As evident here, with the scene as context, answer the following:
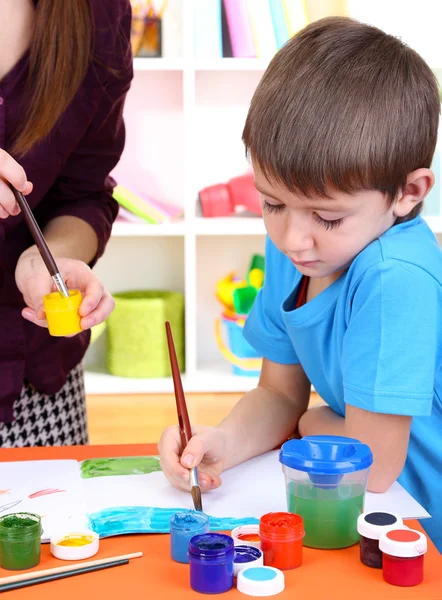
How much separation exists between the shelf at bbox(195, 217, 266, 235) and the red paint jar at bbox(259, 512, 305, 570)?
203 centimetres

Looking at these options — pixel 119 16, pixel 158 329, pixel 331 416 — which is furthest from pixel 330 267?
pixel 158 329

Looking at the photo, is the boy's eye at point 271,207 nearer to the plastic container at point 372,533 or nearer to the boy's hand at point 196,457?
the boy's hand at point 196,457

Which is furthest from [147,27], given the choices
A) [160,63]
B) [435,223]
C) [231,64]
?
[435,223]

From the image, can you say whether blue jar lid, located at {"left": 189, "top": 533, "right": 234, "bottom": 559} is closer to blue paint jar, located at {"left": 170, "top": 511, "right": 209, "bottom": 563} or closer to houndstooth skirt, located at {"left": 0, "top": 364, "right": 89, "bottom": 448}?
blue paint jar, located at {"left": 170, "top": 511, "right": 209, "bottom": 563}

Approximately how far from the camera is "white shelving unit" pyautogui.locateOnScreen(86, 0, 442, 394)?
2.66 m

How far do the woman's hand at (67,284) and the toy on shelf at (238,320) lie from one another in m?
1.74

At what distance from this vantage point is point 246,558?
0.63 meters

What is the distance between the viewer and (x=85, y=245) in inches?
42.9

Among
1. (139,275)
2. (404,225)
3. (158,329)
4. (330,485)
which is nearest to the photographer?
(330,485)

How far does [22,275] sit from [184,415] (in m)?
0.29

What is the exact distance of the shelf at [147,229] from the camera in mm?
2639

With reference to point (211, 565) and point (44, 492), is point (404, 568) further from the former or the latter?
point (44, 492)

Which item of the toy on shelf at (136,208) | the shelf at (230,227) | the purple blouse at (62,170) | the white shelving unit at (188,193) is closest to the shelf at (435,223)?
the white shelving unit at (188,193)

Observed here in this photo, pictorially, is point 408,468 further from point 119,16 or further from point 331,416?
point 119,16
